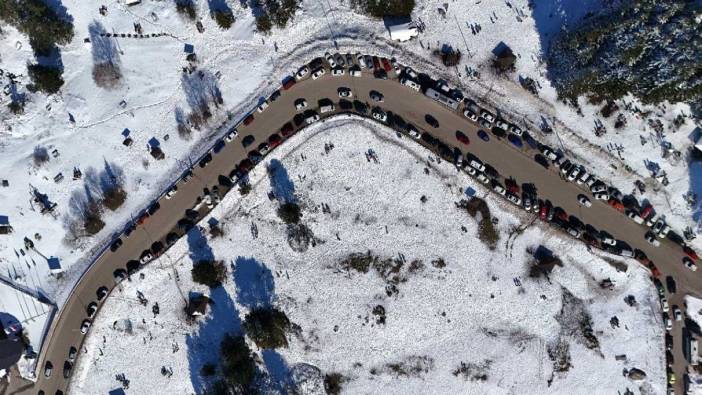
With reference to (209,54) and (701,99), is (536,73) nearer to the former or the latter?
(701,99)

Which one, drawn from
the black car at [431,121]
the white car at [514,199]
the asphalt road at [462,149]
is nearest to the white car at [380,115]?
the asphalt road at [462,149]

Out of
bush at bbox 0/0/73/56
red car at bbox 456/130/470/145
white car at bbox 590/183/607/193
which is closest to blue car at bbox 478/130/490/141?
red car at bbox 456/130/470/145

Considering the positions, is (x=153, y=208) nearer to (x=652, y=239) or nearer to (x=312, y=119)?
(x=312, y=119)

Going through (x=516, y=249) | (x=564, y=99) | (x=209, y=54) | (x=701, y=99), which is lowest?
(x=516, y=249)

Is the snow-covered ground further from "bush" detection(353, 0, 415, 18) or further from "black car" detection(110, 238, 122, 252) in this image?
"black car" detection(110, 238, 122, 252)

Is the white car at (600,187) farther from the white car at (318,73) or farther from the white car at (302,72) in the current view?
the white car at (302,72)

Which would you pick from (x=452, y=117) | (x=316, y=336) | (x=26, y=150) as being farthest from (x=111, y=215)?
(x=452, y=117)
